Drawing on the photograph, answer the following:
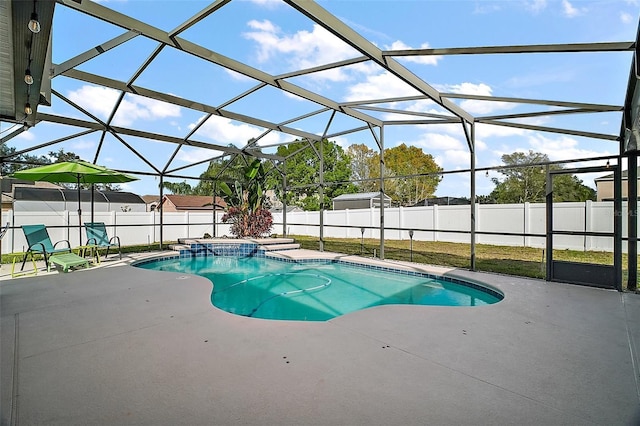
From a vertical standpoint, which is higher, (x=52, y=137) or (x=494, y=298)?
(x=52, y=137)

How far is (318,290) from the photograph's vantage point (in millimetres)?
6332

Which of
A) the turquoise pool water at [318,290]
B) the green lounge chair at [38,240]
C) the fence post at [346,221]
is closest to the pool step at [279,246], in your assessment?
the turquoise pool water at [318,290]

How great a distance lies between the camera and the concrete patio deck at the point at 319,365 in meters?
1.88

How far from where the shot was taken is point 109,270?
6488 millimetres

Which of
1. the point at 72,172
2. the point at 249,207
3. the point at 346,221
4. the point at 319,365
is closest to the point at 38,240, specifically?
the point at 72,172

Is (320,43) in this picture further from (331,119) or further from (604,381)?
(604,381)

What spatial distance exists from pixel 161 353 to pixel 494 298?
4832 mm

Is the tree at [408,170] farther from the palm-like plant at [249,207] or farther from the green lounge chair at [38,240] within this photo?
the green lounge chair at [38,240]

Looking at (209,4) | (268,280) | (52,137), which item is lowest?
(268,280)

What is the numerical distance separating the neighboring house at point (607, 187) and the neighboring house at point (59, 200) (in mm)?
19852

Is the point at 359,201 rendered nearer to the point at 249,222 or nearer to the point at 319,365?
the point at 249,222

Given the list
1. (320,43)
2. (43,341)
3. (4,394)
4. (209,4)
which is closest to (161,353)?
(4,394)

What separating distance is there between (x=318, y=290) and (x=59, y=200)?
756 inches

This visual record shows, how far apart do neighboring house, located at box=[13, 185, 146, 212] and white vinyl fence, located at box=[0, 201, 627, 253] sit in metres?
4.79
